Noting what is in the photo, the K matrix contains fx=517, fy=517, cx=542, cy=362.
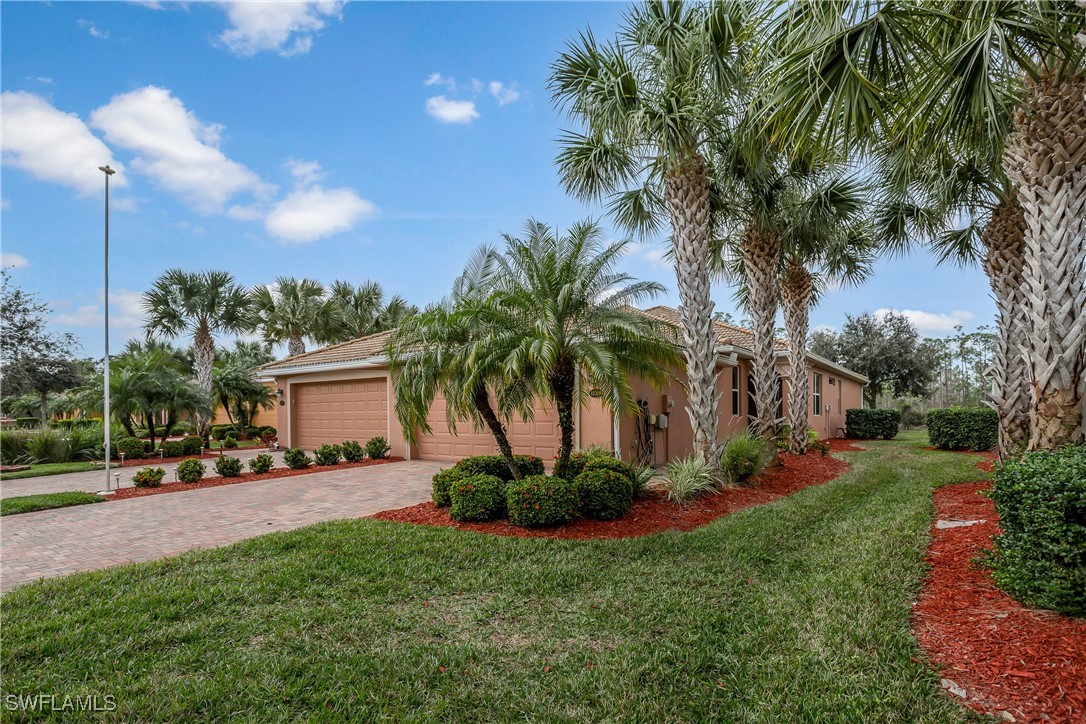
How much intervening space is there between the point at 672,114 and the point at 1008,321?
278 inches

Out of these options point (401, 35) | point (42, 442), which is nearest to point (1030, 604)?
point (401, 35)

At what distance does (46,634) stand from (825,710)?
5.10m

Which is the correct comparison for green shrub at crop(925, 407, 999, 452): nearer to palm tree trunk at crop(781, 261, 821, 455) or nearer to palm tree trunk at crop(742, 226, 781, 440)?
palm tree trunk at crop(781, 261, 821, 455)

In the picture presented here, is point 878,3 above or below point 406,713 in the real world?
above

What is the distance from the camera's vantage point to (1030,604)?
3.44 m

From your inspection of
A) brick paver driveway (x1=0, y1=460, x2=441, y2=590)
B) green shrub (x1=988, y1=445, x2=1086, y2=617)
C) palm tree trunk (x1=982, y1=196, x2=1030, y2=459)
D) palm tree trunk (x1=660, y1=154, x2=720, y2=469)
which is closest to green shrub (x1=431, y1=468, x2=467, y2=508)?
brick paver driveway (x1=0, y1=460, x2=441, y2=590)

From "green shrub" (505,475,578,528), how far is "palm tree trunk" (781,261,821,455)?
8983mm

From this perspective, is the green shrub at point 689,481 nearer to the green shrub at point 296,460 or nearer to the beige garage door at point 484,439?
the beige garage door at point 484,439

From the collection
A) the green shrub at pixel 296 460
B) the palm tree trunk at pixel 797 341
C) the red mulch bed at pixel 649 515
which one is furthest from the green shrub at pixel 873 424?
the green shrub at pixel 296 460

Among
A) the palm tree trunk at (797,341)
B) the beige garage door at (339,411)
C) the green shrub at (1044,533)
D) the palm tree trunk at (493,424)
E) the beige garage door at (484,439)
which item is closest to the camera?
the green shrub at (1044,533)

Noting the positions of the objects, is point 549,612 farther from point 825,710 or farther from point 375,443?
point 375,443

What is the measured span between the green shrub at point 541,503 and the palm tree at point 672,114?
3.33 m

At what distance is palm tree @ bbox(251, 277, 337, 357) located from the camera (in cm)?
2395

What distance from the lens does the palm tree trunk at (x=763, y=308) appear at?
1127 centimetres
